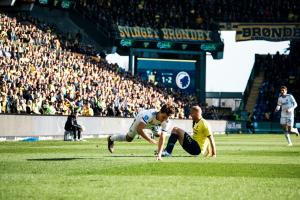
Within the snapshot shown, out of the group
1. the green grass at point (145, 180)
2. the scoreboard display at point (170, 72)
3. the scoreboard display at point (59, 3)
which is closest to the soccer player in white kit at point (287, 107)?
the green grass at point (145, 180)

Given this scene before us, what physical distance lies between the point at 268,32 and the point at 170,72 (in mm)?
11823

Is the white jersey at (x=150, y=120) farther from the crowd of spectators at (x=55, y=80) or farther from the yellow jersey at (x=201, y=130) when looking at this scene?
the crowd of spectators at (x=55, y=80)

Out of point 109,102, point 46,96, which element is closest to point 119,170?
point 46,96

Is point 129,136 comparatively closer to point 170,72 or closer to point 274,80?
point 170,72

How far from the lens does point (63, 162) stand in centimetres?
1553

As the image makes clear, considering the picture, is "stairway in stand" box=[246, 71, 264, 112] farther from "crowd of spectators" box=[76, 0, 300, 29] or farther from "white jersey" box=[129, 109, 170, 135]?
"white jersey" box=[129, 109, 170, 135]

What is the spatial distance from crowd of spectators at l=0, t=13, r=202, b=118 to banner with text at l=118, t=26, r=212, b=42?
11.5 metres

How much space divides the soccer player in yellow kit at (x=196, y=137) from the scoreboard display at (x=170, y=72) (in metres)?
53.7

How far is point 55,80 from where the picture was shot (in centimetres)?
4075

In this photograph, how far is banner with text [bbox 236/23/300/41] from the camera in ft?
244

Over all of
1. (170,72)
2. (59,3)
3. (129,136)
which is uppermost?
(59,3)

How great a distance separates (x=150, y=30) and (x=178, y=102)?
35.3 feet

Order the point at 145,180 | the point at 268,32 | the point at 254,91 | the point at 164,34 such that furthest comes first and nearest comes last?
1. the point at 254,91
2. the point at 268,32
3. the point at 164,34
4. the point at 145,180

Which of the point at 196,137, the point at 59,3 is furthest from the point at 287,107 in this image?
the point at 59,3
